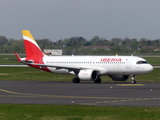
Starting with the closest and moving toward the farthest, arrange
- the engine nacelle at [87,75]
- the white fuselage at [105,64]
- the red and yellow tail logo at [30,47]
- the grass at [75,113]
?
the grass at [75,113] → the engine nacelle at [87,75] → the white fuselage at [105,64] → the red and yellow tail logo at [30,47]

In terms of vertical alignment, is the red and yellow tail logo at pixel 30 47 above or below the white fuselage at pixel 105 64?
above

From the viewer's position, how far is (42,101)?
28422 millimetres

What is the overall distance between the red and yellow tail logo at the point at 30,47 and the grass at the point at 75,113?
3291 cm

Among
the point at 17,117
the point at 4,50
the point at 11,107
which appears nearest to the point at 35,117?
the point at 17,117

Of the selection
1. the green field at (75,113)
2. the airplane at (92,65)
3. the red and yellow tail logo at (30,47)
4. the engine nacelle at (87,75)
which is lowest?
the green field at (75,113)

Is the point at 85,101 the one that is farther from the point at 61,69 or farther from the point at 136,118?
the point at 61,69

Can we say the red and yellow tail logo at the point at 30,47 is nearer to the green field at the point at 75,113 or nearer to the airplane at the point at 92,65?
the airplane at the point at 92,65

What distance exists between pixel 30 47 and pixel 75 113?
37142 mm

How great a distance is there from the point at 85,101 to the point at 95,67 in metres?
24.4

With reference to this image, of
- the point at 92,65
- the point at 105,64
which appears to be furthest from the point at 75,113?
the point at 92,65

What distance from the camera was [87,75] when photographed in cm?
5038

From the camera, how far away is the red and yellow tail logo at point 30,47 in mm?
57594

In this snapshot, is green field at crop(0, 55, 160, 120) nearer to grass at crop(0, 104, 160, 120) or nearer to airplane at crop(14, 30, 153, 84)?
grass at crop(0, 104, 160, 120)

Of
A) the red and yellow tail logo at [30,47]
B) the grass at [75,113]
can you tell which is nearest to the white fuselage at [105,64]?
the red and yellow tail logo at [30,47]
